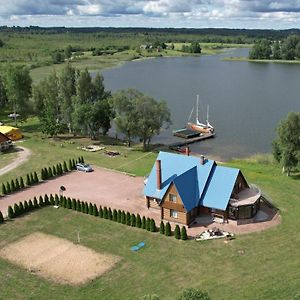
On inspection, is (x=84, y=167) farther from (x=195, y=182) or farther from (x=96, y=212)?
(x=195, y=182)

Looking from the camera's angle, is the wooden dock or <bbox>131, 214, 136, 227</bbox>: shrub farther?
the wooden dock

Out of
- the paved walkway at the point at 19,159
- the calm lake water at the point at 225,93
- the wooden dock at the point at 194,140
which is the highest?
the paved walkway at the point at 19,159

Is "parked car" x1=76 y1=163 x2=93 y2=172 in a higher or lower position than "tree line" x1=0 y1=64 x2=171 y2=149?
lower

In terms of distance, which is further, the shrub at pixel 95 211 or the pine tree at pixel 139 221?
the shrub at pixel 95 211

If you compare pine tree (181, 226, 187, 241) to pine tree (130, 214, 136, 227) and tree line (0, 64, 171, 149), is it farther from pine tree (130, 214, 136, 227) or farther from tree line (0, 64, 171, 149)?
tree line (0, 64, 171, 149)

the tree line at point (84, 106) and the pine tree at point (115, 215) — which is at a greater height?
the tree line at point (84, 106)

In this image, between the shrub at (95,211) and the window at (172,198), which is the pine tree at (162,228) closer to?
the window at (172,198)

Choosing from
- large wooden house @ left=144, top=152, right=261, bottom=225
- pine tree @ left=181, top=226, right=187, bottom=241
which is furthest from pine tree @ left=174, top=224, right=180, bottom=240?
large wooden house @ left=144, top=152, right=261, bottom=225

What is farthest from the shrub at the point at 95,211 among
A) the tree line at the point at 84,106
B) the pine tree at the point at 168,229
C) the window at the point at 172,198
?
the tree line at the point at 84,106

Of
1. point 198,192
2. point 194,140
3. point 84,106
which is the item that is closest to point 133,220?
point 198,192
